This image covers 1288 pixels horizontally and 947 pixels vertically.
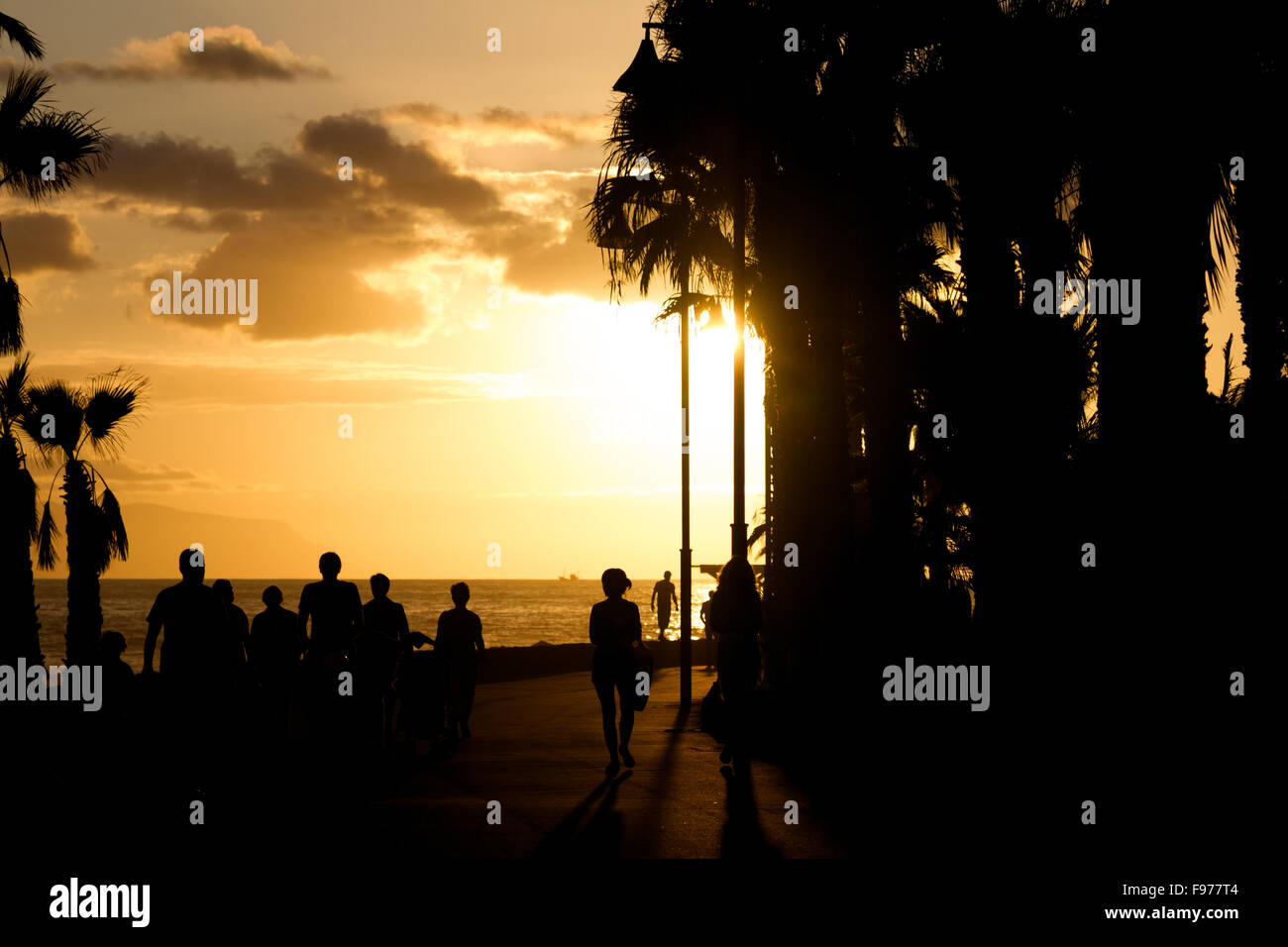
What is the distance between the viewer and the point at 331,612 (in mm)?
11938

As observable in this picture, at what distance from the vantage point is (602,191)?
21469 mm

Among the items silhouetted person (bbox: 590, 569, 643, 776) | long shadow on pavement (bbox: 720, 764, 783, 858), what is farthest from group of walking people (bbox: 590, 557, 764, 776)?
long shadow on pavement (bbox: 720, 764, 783, 858)

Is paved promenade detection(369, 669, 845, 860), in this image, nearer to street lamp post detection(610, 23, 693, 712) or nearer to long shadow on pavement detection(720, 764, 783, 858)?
long shadow on pavement detection(720, 764, 783, 858)

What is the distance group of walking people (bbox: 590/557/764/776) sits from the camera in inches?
471

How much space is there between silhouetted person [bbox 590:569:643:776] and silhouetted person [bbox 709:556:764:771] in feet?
2.63

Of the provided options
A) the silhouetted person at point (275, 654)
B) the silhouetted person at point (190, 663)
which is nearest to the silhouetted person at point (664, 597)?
the silhouetted person at point (275, 654)

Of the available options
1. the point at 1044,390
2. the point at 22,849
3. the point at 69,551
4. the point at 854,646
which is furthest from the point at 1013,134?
the point at 69,551

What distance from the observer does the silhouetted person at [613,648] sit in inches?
474

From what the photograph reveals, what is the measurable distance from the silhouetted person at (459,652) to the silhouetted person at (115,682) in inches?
139

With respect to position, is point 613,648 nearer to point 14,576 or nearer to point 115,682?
point 115,682

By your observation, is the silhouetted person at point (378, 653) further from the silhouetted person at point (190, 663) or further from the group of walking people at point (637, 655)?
the group of walking people at point (637, 655)

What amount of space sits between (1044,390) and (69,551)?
53.1 ft

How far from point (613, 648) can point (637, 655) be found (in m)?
0.34

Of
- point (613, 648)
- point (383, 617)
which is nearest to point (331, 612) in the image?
point (383, 617)
